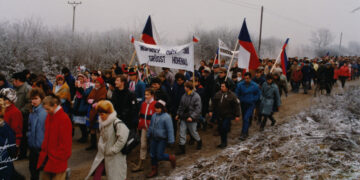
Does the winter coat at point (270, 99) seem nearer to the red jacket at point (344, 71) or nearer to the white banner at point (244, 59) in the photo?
the white banner at point (244, 59)

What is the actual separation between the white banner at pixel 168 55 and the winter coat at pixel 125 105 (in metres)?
2.07

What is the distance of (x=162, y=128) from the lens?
209 inches

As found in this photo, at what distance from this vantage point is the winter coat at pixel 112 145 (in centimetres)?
400

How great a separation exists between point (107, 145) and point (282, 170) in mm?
3108

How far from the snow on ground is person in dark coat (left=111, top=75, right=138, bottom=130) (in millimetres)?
1485

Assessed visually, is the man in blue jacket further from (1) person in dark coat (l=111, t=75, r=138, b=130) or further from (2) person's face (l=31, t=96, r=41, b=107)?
(2) person's face (l=31, t=96, r=41, b=107)

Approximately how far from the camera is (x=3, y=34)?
21.5m

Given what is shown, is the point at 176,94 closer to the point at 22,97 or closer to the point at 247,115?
the point at 247,115

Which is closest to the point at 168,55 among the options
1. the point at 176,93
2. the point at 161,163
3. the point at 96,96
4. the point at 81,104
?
the point at 176,93

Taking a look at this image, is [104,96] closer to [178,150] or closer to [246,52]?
[178,150]

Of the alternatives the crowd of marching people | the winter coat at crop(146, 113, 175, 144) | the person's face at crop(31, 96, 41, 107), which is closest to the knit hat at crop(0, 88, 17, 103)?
the crowd of marching people

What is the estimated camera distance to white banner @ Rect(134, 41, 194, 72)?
7398mm

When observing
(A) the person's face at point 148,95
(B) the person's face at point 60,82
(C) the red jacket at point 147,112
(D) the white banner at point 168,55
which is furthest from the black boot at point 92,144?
(D) the white banner at point 168,55

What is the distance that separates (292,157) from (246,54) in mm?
4711
